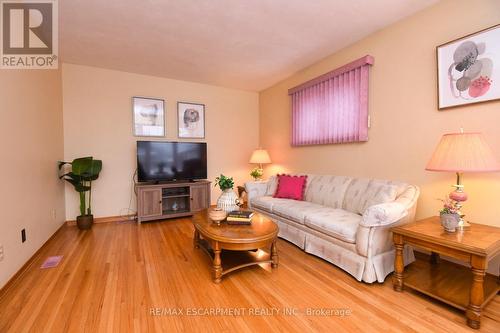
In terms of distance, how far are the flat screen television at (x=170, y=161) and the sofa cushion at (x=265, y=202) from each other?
131 centimetres

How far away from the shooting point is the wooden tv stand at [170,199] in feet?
12.0

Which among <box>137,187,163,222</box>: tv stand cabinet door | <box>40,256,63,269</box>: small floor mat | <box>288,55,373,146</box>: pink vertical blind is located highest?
<box>288,55,373,146</box>: pink vertical blind

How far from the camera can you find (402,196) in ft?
7.25

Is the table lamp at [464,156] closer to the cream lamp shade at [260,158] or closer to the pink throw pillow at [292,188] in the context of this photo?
the pink throw pillow at [292,188]

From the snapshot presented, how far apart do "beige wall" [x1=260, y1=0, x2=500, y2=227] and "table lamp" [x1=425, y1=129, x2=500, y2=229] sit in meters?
0.43

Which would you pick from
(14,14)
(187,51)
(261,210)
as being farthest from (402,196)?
(14,14)

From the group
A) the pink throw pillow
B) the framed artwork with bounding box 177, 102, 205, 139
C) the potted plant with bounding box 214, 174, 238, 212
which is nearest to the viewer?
the potted plant with bounding box 214, 174, 238, 212

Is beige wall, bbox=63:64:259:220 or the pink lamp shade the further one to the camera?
beige wall, bbox=63:64:259:220

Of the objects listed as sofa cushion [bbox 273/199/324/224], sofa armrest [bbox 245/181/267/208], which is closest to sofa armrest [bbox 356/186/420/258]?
sofa cushion [bbox 273/199/324/224]

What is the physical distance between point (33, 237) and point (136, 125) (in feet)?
7.13

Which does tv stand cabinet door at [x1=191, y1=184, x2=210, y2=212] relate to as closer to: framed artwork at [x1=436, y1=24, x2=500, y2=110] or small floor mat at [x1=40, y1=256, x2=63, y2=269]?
small floor mat at [x1=40, y1=256, x2=63, y2=269]

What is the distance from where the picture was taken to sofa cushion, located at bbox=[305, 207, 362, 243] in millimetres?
2097

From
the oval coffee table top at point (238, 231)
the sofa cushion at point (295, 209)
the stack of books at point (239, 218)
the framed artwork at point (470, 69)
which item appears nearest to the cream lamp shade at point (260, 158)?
the sofa cushion at point (295, 209)

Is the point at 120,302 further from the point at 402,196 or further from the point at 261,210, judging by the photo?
the point at 402,196
